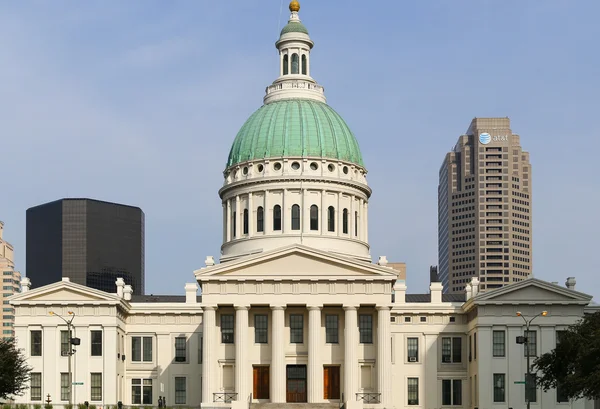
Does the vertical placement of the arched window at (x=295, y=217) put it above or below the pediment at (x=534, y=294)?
above

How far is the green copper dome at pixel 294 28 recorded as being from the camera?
447 feet

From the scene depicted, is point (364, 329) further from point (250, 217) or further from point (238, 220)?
point (238, 220)

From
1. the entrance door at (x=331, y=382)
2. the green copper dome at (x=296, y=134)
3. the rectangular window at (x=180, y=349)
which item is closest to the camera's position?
the entrance door at (x=331, y=382)

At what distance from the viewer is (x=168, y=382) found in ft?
406

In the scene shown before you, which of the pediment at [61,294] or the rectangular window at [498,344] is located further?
the pediment at [61,294]

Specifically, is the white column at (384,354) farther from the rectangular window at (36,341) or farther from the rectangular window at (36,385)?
the rectangular window at (36,341)

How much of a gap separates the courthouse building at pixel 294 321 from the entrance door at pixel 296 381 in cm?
17

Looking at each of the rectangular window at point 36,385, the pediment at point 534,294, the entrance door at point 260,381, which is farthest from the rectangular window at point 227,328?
the pediment at point 534,294

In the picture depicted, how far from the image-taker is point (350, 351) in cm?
11256

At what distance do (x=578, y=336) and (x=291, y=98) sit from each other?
48420 millimetres

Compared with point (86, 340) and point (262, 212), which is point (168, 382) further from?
point (262, 212)

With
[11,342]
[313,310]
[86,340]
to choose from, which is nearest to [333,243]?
[313,310]

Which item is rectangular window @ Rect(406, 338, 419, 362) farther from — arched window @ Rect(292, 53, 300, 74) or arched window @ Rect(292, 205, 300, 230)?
arched window @ Rect(292, 53, 300, 74)

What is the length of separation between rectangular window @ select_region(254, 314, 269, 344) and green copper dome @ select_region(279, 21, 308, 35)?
1333 inches
